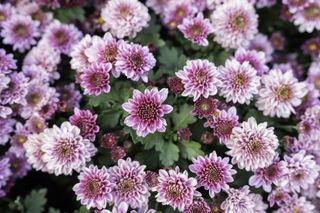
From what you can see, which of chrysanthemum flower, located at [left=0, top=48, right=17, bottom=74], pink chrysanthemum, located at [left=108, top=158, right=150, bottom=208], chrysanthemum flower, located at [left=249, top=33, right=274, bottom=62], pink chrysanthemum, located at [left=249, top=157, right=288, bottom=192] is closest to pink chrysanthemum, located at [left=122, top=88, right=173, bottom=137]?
pink chrysanthemum, located at [left=108, top=158, right=150, bottom=208]

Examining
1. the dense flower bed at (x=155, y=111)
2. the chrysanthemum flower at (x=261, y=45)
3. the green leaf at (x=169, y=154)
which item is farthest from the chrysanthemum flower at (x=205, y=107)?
the chrysanthemum flower at (x=261, y=45)

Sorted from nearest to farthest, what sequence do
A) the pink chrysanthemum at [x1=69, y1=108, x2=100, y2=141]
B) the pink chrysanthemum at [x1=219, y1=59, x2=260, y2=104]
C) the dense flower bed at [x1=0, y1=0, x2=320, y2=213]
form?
the dense flower bed at [x1=0, y1=0, x2=320, y2=213], the pink chrysanthemum at [x1=69, y1=108, x2=100, y2=141], the pink chrysanthemum at [x1=219, y1=59, x2=260, y2=104]

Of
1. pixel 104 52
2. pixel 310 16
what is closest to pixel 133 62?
pixel 104 52

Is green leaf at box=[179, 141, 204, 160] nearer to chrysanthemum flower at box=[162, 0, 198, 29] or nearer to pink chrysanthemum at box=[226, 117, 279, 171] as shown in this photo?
pink chrysanthemum at box=[226, 117, 279, 171]

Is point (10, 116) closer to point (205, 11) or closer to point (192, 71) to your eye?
point (192, 71)

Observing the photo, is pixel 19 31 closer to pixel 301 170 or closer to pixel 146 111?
pixel 146 111

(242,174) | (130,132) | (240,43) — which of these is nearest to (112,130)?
(130,132)
